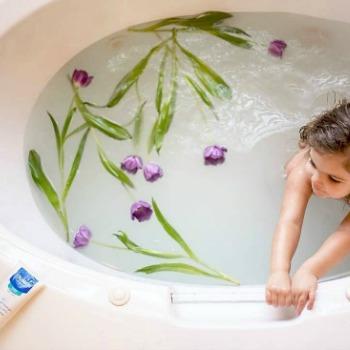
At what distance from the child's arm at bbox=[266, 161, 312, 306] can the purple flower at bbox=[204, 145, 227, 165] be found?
9.1 inches

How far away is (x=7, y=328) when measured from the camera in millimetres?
885

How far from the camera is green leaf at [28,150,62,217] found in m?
1.33

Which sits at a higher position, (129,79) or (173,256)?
(129,79)

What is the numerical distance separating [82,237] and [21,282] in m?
0.41

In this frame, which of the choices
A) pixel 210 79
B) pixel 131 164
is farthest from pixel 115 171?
pixel 210 79

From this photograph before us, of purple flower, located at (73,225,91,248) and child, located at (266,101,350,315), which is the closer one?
child, located at (266,101,350,315)

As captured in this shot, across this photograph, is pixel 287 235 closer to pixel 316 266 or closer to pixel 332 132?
pixel 316 266

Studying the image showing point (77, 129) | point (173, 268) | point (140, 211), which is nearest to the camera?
point (173, 268)

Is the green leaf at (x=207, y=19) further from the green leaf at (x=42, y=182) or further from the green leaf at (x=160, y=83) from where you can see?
the green leaf at (x=42, y=182)

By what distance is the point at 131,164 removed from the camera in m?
1.46

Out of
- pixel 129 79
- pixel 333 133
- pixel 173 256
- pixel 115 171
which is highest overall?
pixel 333 133

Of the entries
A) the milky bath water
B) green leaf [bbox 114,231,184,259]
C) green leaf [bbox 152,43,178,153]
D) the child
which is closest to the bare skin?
the child

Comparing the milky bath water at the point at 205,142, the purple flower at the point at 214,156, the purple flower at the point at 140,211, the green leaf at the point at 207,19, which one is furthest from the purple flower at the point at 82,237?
the green leaf at the point at 207,19

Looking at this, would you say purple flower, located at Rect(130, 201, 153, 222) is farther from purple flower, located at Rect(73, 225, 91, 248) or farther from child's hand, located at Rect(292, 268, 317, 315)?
child's hand, located at Rect(292, 268, 317, 315)
